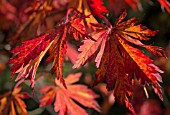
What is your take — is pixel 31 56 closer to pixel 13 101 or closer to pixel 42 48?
pixel 42 48

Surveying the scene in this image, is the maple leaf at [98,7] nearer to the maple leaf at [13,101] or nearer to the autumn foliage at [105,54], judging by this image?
the autumn foliage at [105,54]

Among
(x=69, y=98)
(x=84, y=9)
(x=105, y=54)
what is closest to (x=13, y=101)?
(x=69, y=98)

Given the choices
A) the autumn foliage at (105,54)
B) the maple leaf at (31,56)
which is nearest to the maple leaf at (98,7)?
the autumn foliage at (105,54)

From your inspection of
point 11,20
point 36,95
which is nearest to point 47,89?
point 36,95

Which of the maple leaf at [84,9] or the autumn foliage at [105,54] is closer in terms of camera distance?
the autumn foliage at [105,54]

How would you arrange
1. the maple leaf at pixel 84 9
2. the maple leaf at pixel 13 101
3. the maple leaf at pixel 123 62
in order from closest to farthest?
the maple leaf at pixel 123 62 → the maple leaf at pixel 84 9 → the maple leaf at pixel 13 101

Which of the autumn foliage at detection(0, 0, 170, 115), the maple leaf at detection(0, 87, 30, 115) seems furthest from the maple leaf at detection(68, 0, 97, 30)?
the maple leaf at detection(0, 87, 30, 115)

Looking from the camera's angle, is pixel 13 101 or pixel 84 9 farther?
pixel 13 101

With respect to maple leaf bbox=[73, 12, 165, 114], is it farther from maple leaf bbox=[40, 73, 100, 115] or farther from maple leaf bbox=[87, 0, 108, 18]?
maple leaf bbox=[40, 73, 100, 115]
